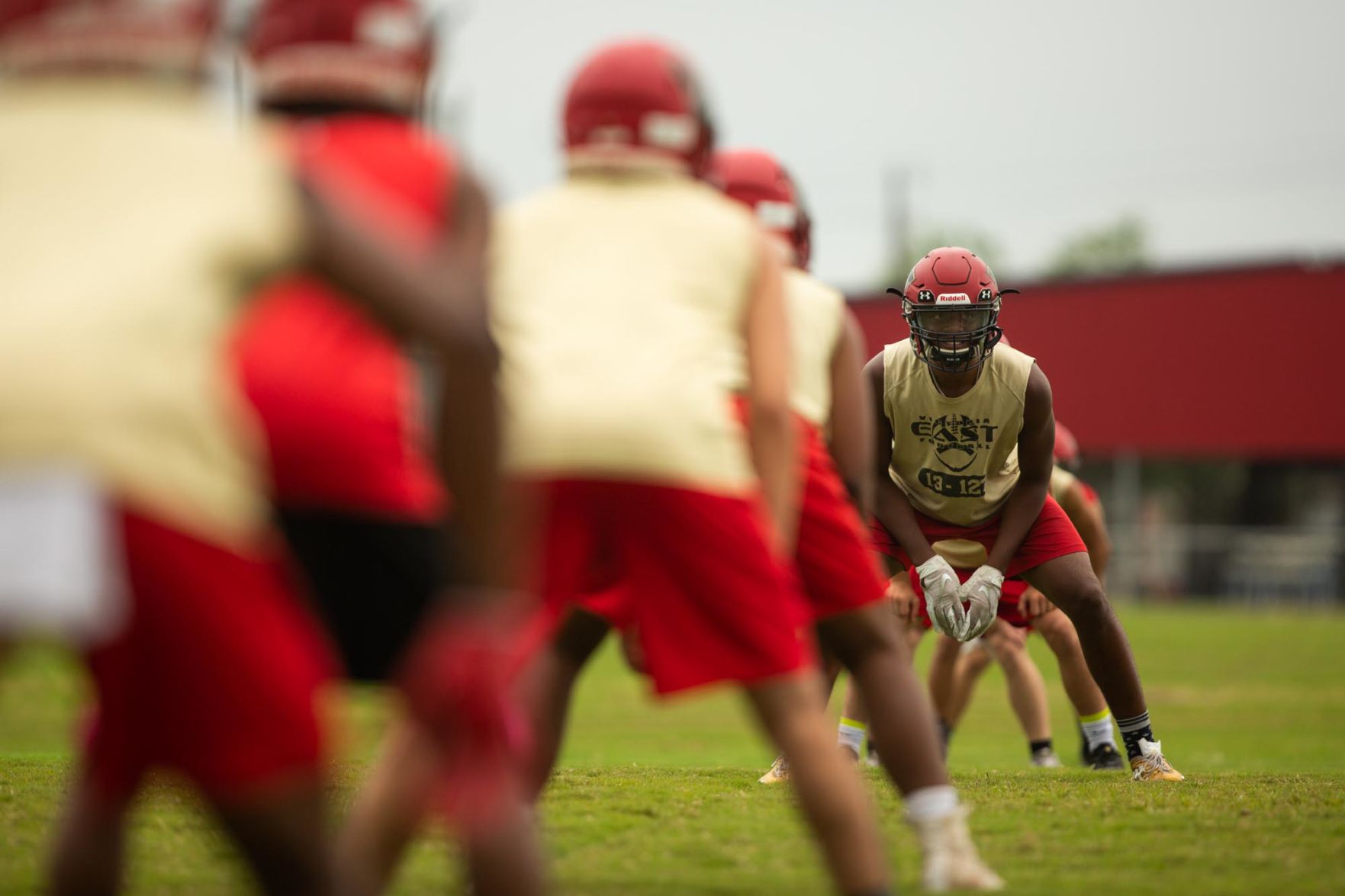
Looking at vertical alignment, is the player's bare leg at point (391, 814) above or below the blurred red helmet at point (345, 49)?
below

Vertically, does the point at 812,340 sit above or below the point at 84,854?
above

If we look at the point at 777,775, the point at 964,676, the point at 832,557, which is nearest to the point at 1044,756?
the point at 964,676

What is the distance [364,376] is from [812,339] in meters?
2.37

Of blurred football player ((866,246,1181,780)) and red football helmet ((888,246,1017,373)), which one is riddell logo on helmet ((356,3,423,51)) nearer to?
blurred football player ((866,246,1181,780))

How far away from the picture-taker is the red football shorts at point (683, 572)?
4.12 metres

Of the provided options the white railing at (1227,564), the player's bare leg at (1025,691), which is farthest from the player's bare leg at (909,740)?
the white railing at (1227,564)

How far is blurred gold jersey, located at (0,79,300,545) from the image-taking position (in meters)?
2.62

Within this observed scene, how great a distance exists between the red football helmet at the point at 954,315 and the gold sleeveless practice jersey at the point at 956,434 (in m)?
0.15

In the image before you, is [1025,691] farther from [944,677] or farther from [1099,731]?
[1099,731]

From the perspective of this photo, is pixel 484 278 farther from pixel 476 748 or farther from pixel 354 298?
pixel 476 748

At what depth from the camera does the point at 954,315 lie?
324 inches

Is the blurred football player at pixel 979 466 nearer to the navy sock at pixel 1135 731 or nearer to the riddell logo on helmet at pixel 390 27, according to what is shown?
the navy sock at pixel 1135 731

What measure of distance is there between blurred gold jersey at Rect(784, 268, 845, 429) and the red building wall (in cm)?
3792

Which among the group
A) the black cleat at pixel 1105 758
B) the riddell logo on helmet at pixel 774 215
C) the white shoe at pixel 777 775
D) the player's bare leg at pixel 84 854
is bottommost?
the black cleat at pixel 1105 758
